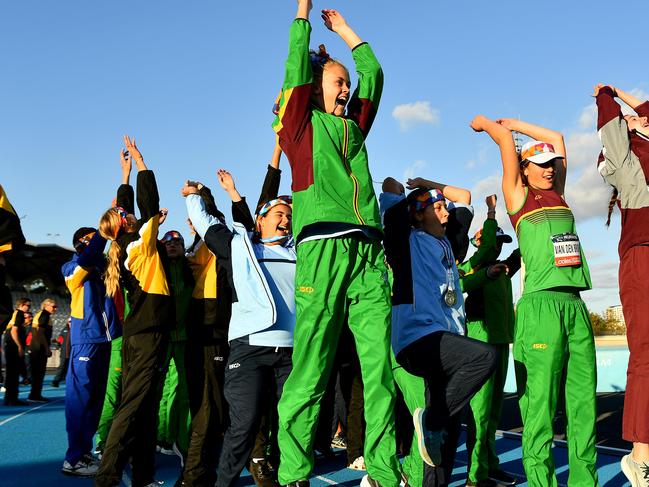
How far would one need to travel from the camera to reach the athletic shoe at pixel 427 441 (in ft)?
11.4

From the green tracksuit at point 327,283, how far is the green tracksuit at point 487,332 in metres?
2.29

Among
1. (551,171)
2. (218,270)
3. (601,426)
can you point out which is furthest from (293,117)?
(601,426)

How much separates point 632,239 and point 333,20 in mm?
2397

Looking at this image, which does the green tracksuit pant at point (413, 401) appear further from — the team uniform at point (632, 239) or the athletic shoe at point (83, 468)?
the athletic shoe at point (83, 468)

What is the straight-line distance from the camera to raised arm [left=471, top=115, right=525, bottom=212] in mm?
4234

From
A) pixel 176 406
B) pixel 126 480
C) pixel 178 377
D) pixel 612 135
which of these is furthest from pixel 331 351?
pixel 176 406

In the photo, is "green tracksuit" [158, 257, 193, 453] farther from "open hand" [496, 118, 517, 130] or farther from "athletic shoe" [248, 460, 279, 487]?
"open hand" [496, 118, 517, 130]

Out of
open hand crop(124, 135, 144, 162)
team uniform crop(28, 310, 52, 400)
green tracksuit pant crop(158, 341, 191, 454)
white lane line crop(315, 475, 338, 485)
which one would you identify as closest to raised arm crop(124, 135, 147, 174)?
open hand crop(124, 135, 144, 162)

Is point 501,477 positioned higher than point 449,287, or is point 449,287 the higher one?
point 449,287

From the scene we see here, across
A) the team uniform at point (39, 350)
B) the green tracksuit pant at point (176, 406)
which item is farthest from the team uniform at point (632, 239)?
the team uniform at point (39, 350)

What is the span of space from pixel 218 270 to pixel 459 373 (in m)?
2.90

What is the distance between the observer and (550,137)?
4746 millimetres

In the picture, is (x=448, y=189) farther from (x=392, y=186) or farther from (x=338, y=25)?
(x=338, y=25)

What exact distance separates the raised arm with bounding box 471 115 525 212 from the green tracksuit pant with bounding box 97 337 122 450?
4441 millimetres
